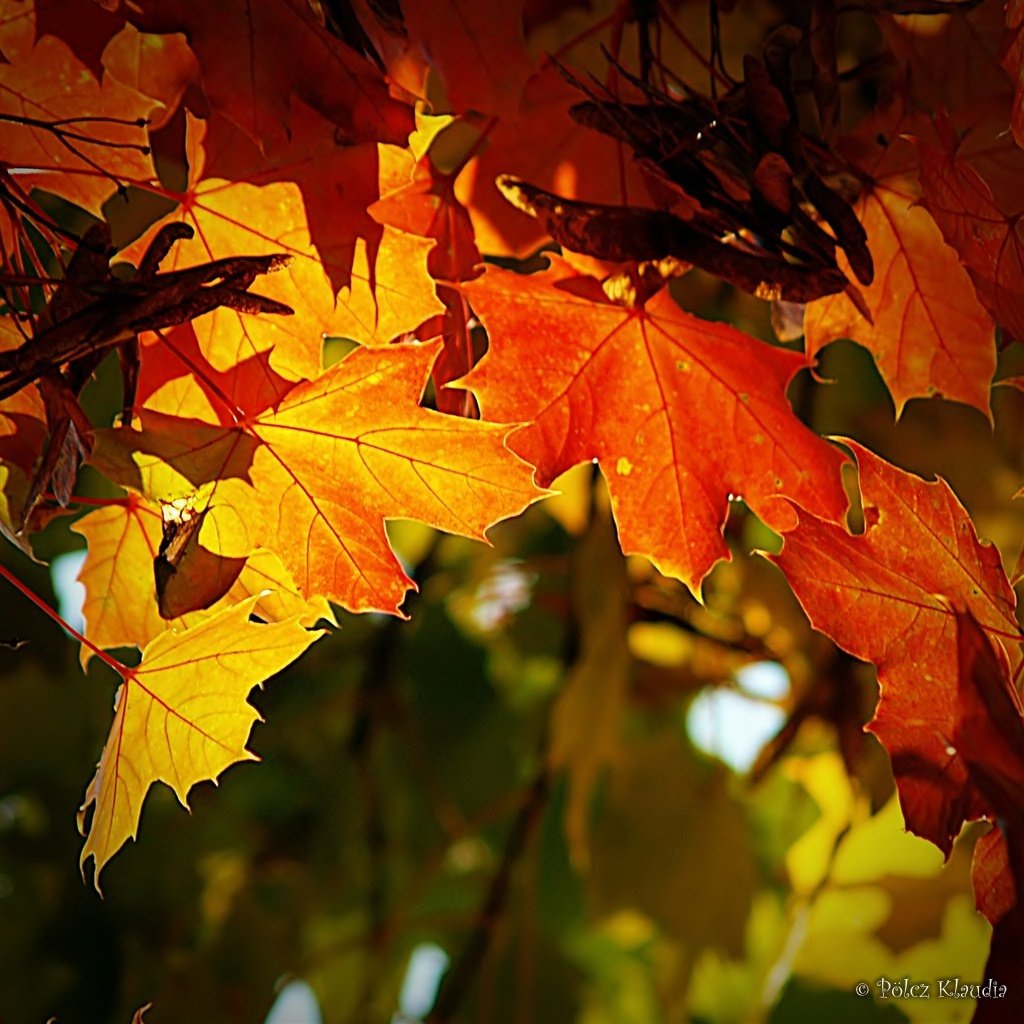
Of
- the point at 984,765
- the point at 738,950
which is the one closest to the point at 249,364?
the point at 984,765

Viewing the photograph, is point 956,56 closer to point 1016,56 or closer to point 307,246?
point 1016,56

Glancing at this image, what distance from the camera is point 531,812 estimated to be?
3.55 feet

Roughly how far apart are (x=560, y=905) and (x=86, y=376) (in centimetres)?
129

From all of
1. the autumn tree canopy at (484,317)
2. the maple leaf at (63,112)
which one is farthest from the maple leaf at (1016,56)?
the maple leaf at (63,112)

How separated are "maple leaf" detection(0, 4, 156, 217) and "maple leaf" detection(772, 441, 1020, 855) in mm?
331

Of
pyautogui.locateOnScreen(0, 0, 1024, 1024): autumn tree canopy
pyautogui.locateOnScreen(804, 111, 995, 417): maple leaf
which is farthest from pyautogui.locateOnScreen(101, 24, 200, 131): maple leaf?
pyautogui.locateOnScreen(804, 111, 995, 417): maple leaf

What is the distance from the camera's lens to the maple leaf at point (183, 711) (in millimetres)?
449

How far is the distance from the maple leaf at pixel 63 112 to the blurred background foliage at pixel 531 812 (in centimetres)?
40

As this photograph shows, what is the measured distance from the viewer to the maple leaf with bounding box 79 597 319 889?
45 centimetres

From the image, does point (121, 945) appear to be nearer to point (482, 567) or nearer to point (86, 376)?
point (482, 567)

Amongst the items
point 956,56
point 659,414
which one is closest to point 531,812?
point 659,414

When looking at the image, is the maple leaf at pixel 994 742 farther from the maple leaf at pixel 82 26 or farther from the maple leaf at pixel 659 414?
the maple leaf at pixel 82 26

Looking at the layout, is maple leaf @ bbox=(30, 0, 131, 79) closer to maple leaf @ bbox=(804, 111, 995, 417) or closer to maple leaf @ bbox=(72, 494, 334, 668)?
maple leaf @ bbox=(72, 494, 334, 668)

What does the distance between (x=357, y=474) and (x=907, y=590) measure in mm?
223
